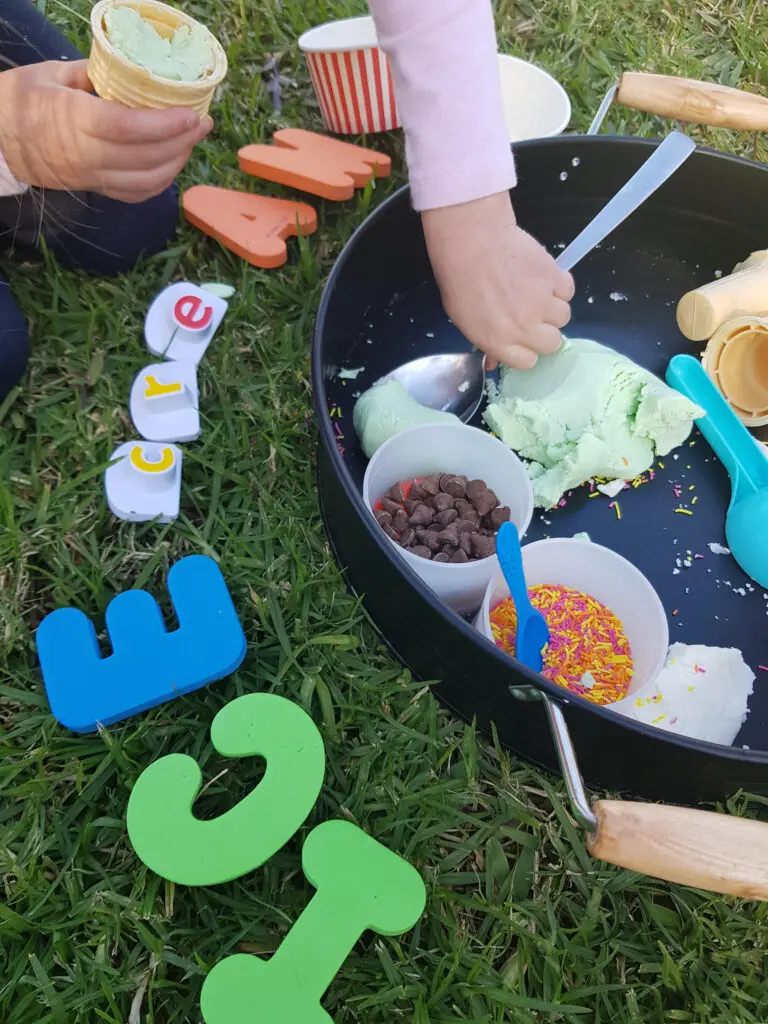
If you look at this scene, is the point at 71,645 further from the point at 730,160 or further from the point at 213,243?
the point at 730,160

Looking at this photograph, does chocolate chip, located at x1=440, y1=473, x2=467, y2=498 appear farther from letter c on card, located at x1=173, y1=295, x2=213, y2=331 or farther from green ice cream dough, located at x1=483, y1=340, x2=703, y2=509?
letter c on card, located at x1=173, y1=295, x2=213, y2=331

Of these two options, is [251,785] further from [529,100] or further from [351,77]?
[529,100]

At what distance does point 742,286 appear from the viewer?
921mm

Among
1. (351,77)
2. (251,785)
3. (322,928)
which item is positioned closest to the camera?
(322,928)

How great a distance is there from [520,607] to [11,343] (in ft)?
2.13

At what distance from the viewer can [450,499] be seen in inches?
31.7

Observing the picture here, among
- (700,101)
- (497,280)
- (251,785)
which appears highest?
(700,101)

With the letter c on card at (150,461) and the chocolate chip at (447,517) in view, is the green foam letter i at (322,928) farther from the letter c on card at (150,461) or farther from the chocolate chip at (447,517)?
the letter c on card at (150,461)

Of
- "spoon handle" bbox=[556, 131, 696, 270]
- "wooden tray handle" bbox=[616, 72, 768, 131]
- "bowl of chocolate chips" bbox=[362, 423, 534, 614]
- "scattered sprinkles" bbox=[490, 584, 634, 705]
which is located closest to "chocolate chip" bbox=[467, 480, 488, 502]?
"bowl of chocolate chips" bbox=[362, 423, 534, 614]

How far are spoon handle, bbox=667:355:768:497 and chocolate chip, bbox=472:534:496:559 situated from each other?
335mm

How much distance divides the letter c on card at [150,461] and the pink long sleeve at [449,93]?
39cm

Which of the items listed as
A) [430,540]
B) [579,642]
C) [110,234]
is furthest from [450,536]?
[110,234]

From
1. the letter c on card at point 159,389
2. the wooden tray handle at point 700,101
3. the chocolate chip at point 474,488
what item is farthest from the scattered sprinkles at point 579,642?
the wooden tray handle at point 700,101

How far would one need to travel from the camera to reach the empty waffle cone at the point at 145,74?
2.09 ft
